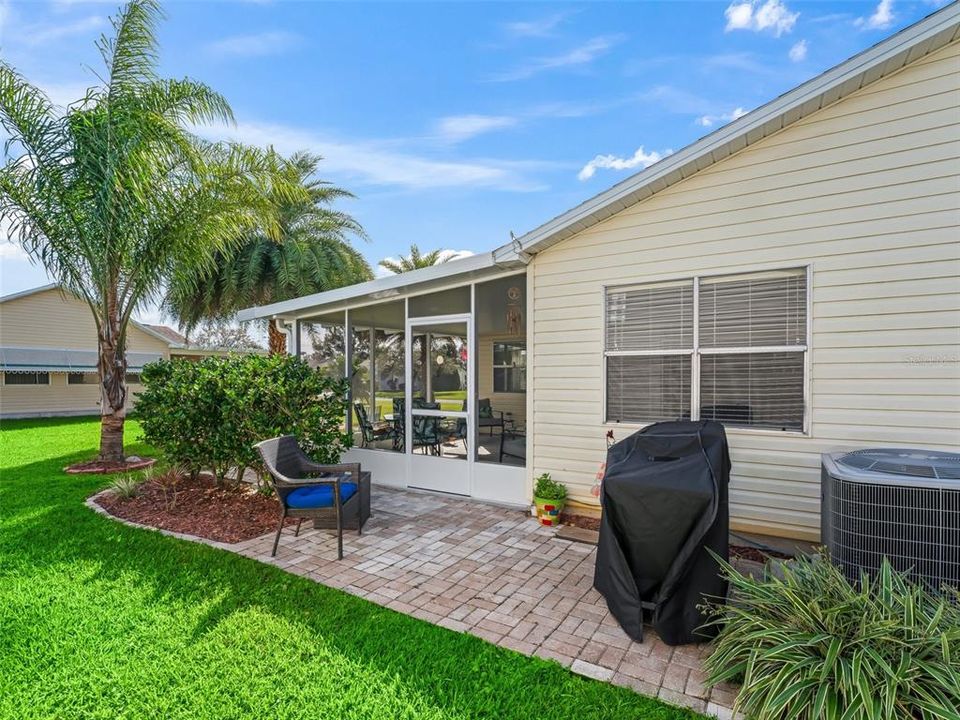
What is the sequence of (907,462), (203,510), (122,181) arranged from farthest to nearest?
1. (122,181)
2. (203,510)
3. (907,462)

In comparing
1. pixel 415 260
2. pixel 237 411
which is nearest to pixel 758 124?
pixel 237 411

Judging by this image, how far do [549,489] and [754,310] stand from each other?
2812 mm

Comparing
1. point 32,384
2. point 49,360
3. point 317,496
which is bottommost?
point 317,496

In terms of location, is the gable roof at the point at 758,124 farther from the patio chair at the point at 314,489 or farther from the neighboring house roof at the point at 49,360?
the neighboring house roof at the point at 49,360

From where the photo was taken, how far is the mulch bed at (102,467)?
8.30 m

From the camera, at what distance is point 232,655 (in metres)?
2.91

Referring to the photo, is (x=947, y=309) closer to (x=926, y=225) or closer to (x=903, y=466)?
(x=926, y=225)

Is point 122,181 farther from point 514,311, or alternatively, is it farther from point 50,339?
point 50,339

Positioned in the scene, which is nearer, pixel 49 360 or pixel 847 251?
pixel 847 251

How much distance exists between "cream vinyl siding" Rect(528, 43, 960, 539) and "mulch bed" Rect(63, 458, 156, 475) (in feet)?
30.2

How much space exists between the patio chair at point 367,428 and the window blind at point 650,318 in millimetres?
3863

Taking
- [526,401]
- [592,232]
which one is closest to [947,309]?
[592,232]

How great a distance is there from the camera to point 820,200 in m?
4.19

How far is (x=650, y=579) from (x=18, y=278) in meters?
23.8
